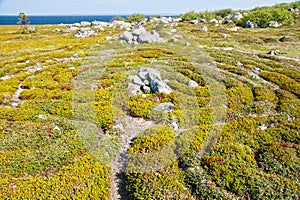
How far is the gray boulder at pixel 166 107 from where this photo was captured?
2239 cm

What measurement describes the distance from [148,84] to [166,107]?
17.2 ft

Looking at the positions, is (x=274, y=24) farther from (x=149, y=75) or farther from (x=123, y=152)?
(x=123, y=152)

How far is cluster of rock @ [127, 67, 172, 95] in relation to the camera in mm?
25766

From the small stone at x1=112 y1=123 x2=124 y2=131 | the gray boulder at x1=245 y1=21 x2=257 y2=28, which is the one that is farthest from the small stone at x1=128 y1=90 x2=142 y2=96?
the gray boulder at x1=245 y1=21 x2=257 y2=28

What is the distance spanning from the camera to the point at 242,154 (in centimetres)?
1650

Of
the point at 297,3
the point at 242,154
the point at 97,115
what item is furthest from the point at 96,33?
the point at 297,3

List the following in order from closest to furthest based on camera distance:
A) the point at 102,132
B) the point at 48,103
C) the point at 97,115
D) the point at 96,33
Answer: the point at 102,132
the point at 97,115
the point at 48,103
the point at 96,33

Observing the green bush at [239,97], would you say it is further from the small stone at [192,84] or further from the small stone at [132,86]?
the small stone at [132,86]

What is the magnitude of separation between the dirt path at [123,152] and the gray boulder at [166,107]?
175 cm

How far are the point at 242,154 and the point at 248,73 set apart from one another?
17812 millimetres

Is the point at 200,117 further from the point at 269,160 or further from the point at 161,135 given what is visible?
the point at 269,160

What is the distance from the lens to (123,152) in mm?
17406

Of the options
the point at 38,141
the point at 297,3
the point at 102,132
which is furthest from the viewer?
the point at 297,3

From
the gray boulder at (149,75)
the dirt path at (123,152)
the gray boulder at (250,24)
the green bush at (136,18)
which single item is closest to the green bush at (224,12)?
the gray boulder at (250,24)
